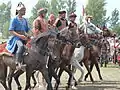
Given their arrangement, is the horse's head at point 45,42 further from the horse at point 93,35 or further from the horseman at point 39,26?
the horse at point 93,35

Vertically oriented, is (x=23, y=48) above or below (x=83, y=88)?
above

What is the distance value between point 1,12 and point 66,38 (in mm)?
120840

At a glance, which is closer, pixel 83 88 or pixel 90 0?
pixel 83 88

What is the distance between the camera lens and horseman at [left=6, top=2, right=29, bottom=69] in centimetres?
1100

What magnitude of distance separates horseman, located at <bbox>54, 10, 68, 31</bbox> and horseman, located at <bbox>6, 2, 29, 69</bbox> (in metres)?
1.71

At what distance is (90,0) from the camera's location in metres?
101

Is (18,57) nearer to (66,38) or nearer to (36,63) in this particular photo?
(36,63)

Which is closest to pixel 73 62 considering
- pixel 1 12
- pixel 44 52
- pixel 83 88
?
pixel 83 88

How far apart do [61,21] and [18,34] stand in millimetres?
2305

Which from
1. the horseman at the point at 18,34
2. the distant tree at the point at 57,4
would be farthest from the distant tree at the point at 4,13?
the horseman at the point at 18,34

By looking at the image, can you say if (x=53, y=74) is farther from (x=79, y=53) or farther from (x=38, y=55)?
(x=79, y=53)

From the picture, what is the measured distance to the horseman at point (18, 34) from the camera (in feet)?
36.1

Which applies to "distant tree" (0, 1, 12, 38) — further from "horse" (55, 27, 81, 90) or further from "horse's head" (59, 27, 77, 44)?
"horse's head" (59, 27, 77, 44)

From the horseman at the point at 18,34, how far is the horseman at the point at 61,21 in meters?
1.71
